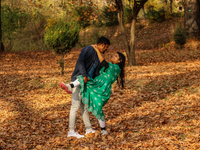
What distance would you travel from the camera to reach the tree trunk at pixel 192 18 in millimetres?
16000

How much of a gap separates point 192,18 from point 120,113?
11.9m

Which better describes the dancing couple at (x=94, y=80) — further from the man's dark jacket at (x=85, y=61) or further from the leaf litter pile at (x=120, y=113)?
the leaf litter pile at (x=120, y=113)

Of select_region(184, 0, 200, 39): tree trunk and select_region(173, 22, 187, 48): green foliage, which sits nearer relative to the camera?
select_region(184, 0, 200, 39): tree trunk

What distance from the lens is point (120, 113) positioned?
6957 mm

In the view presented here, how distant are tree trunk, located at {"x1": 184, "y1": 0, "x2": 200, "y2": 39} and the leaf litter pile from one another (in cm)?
410

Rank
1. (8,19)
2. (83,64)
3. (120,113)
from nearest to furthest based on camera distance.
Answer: (83,64), (120,113), (8,19)

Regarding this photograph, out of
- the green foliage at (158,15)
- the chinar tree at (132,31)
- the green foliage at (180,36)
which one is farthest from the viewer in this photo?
the green foliage at (158,15)

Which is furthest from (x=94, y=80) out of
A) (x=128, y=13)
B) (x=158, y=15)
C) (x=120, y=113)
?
(x=128, y=13)

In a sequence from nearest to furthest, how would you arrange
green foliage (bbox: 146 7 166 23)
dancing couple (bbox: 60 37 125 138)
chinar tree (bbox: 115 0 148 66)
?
1. dancing couple (bbox: 60 37 125 138)
2. chinar tree (bbox: 115 0 148 66)
3. green foliage (bbox: 146 7 166 23)

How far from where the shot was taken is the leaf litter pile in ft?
15.6

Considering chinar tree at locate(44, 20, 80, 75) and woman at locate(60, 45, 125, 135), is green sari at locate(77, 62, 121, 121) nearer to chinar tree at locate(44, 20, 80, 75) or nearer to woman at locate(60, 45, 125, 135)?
woman at locate(60, 45, 125, 135)

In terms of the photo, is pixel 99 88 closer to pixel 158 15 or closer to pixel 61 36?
pixel 61 36

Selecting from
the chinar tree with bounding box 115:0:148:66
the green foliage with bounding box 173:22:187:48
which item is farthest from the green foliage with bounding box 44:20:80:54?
the green foliage with bounding box 173:22:187:48

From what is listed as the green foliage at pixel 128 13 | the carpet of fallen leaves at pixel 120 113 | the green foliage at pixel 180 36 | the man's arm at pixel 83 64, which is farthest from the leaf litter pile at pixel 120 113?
the green foliage at pixel 128 13
